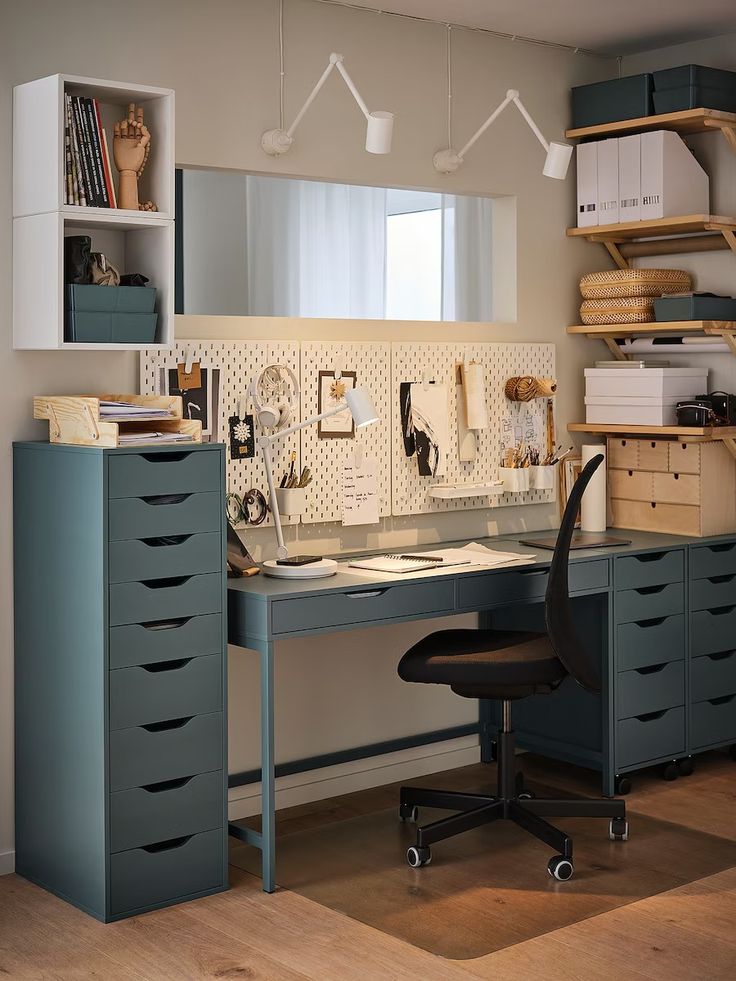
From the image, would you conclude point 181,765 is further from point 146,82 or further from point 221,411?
point 146,82

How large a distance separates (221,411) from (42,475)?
2.11ft

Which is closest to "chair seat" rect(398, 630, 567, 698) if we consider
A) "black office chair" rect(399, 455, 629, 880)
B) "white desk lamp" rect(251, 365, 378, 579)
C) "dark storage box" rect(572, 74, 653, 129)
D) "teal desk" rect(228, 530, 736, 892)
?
"black office chair" rect(399, 455, 629, 880)

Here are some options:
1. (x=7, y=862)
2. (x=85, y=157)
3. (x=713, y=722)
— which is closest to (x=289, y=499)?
(x=85, y=157)

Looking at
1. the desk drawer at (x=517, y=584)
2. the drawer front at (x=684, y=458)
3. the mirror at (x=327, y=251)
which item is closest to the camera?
the desk drawer at (x=517, y=584)

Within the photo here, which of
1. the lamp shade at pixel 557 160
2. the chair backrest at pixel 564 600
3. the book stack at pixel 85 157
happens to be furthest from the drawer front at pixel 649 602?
the book stack at pixel 85 157

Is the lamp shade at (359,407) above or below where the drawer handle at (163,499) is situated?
above

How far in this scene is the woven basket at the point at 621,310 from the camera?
4.34m

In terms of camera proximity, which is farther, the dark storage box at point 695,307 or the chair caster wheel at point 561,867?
the dark storage box at point 695,307

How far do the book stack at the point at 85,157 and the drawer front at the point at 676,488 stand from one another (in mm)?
2166

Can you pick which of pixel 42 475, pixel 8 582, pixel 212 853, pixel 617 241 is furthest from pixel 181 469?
pixel 617 241

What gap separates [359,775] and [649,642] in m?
1.02

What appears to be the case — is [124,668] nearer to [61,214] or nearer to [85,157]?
[61,214]

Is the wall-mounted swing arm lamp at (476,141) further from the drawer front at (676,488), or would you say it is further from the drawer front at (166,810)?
the drawer front at (166,810)

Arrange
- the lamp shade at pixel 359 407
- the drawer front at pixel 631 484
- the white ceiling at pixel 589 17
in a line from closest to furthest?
1. the lamp shade at pixel 359 407
2. the white ceiling at pixel 589 17
3. the drawer front at pixel 631 484
